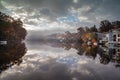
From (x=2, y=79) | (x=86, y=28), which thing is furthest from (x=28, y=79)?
(x=86, y=28)

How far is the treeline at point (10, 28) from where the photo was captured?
69881mm

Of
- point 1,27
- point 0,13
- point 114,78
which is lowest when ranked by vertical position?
point 114,78

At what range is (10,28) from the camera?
79.3m

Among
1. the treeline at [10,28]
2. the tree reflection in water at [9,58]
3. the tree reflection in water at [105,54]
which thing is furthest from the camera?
the treeline at [10,28]

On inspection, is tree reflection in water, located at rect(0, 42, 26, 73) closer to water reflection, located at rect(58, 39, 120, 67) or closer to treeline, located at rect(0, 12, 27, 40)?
water reflection, located at rect(58, 39, 120, 67)

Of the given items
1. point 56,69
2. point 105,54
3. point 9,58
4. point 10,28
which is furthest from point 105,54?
point 10,28

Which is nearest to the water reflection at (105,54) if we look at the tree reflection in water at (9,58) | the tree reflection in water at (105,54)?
the tree reflection in water at (105,54)

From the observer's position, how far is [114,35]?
89625 mm

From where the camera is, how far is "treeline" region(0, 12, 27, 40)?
6988cm

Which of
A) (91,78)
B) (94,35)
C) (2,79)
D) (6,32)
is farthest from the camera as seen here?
(94,35)

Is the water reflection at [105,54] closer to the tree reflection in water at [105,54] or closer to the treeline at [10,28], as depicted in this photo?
the tree reflection in water at [105,54]

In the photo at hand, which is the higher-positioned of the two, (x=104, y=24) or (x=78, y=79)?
(x=104, y=24)

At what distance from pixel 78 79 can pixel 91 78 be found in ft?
3.12

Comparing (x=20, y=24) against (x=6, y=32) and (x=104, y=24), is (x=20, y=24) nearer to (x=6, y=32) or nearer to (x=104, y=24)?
(x=6, y=32)
